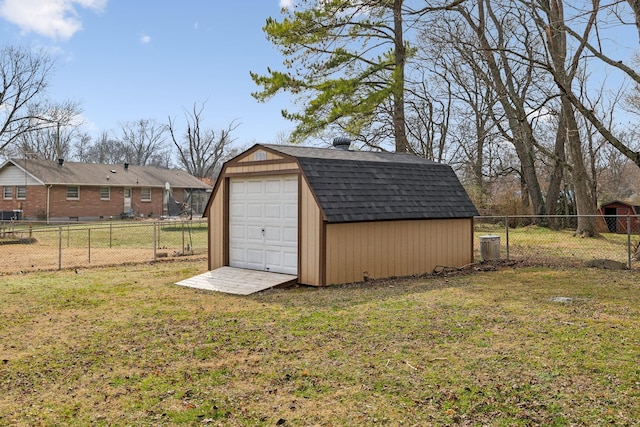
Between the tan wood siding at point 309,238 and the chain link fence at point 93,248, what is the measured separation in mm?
4949

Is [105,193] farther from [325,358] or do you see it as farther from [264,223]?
[325,358]

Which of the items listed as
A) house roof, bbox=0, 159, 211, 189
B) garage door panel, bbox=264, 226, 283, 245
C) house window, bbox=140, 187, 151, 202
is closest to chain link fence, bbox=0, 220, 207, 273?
garage door panel, bbox=264, 226, 283, 245

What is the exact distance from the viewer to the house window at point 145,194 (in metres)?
39.5

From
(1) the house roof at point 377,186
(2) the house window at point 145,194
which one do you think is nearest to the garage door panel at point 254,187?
(1) the house roof at point 377,186

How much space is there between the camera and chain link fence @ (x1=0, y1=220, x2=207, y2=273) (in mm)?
14008

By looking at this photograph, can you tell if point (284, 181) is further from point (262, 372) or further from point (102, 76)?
point (102, 76)

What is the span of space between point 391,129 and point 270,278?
53.8 ft

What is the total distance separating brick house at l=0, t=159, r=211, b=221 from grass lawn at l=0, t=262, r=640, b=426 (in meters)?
24.9

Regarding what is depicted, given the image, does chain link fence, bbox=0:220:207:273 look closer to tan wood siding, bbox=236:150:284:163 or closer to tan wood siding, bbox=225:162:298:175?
tan wood siding, bbox=225:162:298:175

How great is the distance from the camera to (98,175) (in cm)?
3697

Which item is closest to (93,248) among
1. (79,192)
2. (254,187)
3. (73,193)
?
(254,187)

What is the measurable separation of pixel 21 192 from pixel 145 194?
26.7 ft

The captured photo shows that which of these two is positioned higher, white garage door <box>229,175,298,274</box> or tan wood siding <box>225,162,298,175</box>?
tan wood siding <box>225,162,298,175</box>

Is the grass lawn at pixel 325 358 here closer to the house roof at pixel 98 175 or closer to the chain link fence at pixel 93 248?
the chain link fence at pixel 93 248
